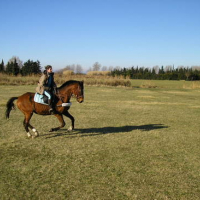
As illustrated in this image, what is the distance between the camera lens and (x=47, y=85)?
8.18 m

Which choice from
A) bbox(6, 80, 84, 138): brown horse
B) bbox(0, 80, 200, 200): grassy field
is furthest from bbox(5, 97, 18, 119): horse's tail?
bbox(0, 80, 200, 200): grassy field

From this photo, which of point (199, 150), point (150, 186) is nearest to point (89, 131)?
point (199, 150)

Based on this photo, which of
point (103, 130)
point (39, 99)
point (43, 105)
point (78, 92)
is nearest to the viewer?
point (39, 99)

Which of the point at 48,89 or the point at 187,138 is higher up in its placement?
the point at 48,89

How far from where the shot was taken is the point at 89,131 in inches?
392

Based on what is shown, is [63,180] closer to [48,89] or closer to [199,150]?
[48,89]

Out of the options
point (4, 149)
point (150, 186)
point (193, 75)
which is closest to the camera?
point (150, 186)

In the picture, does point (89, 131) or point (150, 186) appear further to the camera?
point (89, 131)

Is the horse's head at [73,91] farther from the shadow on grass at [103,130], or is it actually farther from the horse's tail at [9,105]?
the horse's tail at [9,105]

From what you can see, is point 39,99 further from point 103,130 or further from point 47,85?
point 103,130

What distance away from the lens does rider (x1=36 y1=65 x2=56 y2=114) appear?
796cm

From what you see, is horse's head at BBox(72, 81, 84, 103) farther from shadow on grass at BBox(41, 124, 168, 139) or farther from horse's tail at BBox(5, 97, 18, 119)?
horse's tail at BBox(5, 97, 18, 119)

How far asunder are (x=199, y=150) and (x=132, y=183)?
3728 mm

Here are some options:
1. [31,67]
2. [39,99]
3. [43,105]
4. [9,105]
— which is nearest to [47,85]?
[39,99]
